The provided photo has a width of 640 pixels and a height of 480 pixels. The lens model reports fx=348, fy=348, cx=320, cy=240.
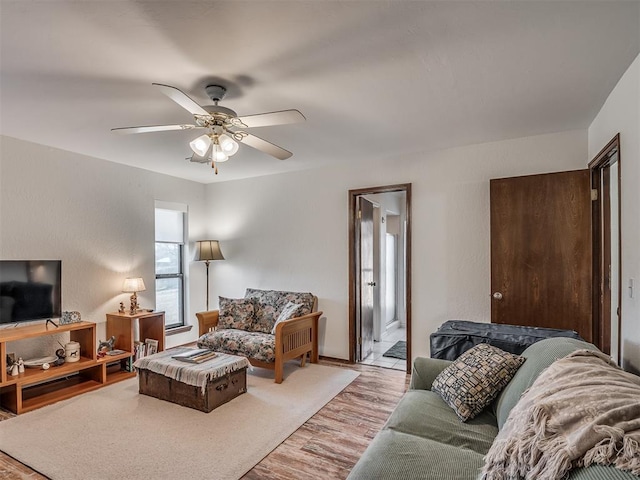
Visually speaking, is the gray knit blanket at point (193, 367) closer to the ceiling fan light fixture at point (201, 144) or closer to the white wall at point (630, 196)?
the ceiling fan light fixture at point (201, 144)

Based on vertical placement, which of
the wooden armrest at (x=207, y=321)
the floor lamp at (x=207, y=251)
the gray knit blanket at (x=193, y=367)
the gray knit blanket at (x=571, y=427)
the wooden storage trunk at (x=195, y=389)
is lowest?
the wooden storage trunk at (x=195, y=389)

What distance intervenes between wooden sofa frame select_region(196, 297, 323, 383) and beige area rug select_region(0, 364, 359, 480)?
264 millimetres

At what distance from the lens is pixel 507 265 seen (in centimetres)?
319

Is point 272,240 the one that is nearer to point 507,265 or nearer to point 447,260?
point 447,260

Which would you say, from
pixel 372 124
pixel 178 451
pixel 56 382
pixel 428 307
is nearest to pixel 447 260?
pixel 428 307

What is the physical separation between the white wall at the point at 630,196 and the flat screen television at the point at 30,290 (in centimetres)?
456

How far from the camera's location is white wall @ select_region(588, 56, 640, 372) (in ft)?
6.30

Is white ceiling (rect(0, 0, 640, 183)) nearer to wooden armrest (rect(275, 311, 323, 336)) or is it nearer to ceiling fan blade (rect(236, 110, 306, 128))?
ceiling fan blade (rect(236, 110, 306, 128))

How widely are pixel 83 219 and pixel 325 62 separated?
11.0 ft

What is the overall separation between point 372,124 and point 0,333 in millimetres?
3636

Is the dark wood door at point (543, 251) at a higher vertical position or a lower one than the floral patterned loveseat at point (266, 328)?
higher

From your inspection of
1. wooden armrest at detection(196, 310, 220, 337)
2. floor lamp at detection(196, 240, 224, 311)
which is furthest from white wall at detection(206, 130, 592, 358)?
wooden armrest at detection(196, 310, 220, 337)

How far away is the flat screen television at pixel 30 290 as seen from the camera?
3094 millimetres

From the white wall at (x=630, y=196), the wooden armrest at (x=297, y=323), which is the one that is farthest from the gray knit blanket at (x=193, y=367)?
the white wall at (x=630, y=196)
